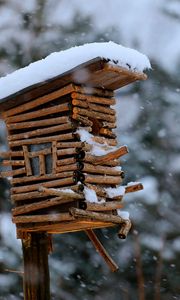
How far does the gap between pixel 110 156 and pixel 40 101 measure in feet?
2.45

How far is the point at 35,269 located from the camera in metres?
5.45

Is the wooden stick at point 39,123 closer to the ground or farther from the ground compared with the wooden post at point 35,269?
farther from the ground

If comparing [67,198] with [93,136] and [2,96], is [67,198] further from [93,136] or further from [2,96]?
[2,96]

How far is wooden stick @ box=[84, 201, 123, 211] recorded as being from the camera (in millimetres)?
5238

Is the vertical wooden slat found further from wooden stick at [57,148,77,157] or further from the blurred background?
the blurred background

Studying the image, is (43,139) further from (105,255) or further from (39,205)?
(105,255)

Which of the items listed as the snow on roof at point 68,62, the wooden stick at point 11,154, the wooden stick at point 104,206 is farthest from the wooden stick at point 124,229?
the snow on roof at point 68,62

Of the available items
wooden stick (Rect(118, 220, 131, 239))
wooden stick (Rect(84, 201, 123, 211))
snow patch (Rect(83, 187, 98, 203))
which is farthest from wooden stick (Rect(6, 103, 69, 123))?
wooden stick (Rect(118, 220, 131, 239))

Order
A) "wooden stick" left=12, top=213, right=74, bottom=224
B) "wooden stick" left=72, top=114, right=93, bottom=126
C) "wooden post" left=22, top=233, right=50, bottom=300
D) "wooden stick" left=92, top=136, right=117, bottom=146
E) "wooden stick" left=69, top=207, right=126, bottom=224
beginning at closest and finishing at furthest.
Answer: "wooden stick" left=69, top=207, right=126, bottom=224, "wooden stick" left=12, top=213, right=74, bottom=224, "wooden stick" left=72, top=114, right=93, bottom=126, "wooden post" left=22, top=233, right=50, bottom=300, "wooden stick" left=92, top=136, right=117, bottom=146

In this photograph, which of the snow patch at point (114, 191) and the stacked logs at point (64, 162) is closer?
the stacked logs at point (64, 162)

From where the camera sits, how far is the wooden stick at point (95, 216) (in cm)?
503

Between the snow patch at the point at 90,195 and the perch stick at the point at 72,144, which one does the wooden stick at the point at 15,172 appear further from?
the snow patch at the point at 90,195

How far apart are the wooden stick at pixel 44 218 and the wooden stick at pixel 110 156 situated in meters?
0.51

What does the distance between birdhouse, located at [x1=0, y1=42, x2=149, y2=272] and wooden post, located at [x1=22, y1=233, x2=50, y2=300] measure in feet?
0.38
